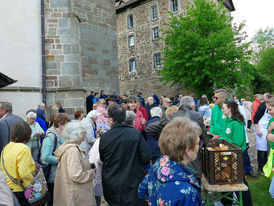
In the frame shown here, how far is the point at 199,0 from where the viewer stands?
1950 centimetres

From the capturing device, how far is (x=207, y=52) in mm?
19312

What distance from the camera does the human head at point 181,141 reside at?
1674 millimetres

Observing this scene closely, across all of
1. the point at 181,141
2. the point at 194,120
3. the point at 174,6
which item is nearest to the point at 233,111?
the point at 194,120

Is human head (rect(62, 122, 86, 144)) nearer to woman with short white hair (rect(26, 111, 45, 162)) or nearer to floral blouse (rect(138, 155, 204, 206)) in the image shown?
woman with short white hair (rect(26, 111, 45, 162))

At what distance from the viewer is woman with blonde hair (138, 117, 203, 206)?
4.95 ft

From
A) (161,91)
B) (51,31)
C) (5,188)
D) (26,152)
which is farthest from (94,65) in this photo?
(161,91)

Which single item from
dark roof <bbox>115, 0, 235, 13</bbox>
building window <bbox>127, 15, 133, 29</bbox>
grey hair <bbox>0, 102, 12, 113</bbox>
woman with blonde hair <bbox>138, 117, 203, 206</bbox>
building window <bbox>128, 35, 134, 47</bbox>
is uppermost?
dark roof <bbox>115, 0, 235, 13</bbox>

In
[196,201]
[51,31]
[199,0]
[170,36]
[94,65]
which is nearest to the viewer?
[196,201]

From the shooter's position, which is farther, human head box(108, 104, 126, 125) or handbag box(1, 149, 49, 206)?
human head box(108, 104, 126, 125)

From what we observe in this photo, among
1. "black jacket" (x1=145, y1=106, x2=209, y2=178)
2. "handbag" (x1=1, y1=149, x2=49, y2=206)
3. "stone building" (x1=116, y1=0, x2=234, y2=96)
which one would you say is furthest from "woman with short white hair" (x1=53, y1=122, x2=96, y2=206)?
"stone building" (x1=116, y1=0, x2=234, y2=96)

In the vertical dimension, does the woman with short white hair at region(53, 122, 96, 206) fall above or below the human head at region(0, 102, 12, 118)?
below

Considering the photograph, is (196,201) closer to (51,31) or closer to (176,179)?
(176,179)

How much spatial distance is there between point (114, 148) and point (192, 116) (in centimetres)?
117

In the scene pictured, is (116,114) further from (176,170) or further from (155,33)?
(155,33)
